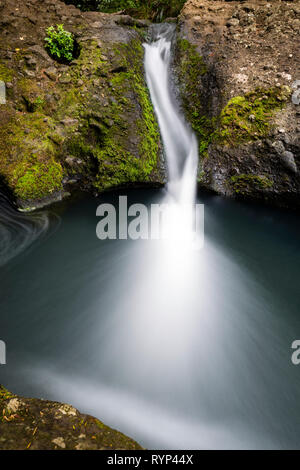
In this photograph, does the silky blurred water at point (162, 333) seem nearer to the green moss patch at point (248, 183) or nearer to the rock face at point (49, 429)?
the rock face at point (49, 429)

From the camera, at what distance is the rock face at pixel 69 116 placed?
4258 millimetres

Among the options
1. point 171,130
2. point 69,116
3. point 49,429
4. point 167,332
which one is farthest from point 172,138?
point 49,429

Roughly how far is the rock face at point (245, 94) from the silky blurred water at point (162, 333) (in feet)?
3.83

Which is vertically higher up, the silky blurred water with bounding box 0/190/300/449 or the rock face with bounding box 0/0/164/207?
the rock face with bounding box 0/0/164/207

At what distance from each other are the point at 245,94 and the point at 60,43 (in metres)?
3.99

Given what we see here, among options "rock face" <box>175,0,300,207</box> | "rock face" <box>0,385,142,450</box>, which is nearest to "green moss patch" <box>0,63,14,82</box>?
"rock face" <box>175,0,300,207</box>

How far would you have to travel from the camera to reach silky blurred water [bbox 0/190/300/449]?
1.95 m

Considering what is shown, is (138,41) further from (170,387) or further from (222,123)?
(170,387)

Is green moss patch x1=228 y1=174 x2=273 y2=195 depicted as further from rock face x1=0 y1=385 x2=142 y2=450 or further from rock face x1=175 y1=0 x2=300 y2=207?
rock face x1=0 y1=385 x2=142 y2=450

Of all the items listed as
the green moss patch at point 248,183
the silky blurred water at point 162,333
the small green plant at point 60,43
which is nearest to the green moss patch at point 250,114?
the green moss patch at point 248,183

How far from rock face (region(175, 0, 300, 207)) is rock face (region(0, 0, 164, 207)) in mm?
1145

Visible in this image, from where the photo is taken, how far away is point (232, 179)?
4.71m

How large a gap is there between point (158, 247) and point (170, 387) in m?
2.15

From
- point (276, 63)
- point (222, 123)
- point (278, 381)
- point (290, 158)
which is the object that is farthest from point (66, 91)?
point (278, 381)
